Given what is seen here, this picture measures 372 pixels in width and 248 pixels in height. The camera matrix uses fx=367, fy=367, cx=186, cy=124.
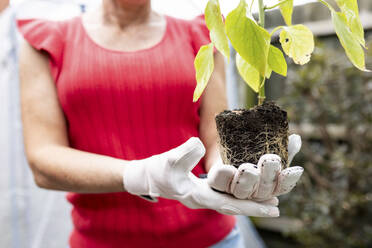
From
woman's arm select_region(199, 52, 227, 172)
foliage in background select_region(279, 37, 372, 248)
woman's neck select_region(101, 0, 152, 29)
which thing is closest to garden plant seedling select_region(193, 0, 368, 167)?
woman's arm select_region(199, 52, 227, 172)

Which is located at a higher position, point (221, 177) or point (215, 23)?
point (215, 23)

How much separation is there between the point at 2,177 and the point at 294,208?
1477mm

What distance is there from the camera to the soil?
2.24 ft

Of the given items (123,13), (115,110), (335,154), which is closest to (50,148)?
(115,110)

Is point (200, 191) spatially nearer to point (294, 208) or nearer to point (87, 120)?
point (87, 120)

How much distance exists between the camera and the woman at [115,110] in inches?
35.5

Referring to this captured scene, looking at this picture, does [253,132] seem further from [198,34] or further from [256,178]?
[198,34]

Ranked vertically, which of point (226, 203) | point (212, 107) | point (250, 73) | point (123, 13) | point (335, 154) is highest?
point (123, 13)

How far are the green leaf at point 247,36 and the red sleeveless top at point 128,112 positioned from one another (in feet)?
1.06

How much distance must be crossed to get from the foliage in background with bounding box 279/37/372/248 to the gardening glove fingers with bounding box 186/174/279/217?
3.98 feet

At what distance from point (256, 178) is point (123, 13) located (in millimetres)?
599

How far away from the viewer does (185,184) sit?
2.49 ft

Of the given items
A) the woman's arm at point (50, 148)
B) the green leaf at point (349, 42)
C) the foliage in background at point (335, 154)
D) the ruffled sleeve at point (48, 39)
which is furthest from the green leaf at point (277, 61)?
the foliage in background at point (335, 154)

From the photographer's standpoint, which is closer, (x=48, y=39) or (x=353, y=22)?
(x=353, y=22)
